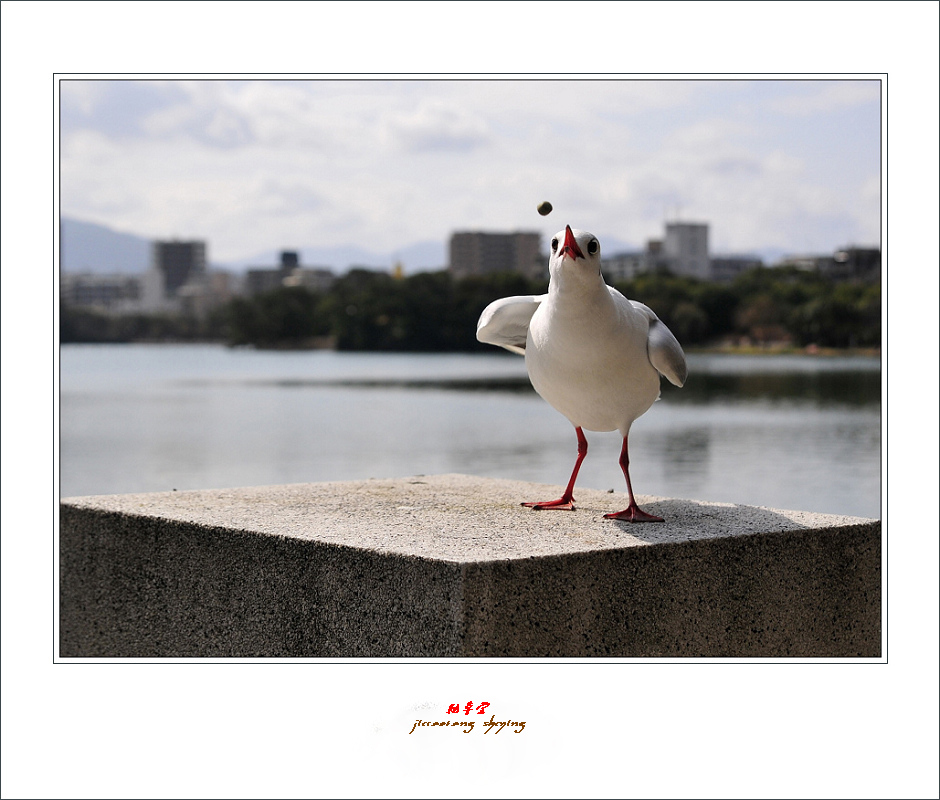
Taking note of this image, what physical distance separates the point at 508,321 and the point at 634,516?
129 cm

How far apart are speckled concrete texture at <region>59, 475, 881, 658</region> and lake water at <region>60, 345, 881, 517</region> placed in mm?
1000

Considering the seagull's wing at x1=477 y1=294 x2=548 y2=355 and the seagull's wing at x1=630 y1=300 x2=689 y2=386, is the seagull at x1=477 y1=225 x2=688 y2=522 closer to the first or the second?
the seagull's wing at x1=630 y1=300 x2=689 y2=386

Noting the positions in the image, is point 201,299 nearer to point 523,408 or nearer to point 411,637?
point 523,408

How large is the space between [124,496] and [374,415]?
17.2 meters

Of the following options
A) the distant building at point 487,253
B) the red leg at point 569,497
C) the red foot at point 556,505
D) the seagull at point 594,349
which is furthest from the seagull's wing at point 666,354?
the distant building at point 487,253

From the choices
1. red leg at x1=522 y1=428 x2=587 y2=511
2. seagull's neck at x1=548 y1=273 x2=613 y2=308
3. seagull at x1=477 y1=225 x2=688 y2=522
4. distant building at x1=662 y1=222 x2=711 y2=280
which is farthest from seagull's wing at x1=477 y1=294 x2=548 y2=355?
distant building at x1=662 y1=222 x2=711 y2=280

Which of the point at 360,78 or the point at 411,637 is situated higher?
the point at 360,78

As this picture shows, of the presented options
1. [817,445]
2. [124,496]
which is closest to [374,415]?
[817,445]

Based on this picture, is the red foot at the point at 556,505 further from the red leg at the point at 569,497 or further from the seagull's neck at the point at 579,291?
the seagull's neck at the point at 579,291

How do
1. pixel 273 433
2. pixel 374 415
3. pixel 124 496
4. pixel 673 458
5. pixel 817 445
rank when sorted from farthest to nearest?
1. pixel 374 415
2. pixel 273 433
3. pixel 817 445
4. pixel 673 458
5. pixel 124 496

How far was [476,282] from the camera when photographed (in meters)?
25.2

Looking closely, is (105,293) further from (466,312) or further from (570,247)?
(570,247)

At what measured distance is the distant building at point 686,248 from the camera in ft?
98.5

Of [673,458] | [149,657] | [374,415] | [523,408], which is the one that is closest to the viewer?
[149,657]
